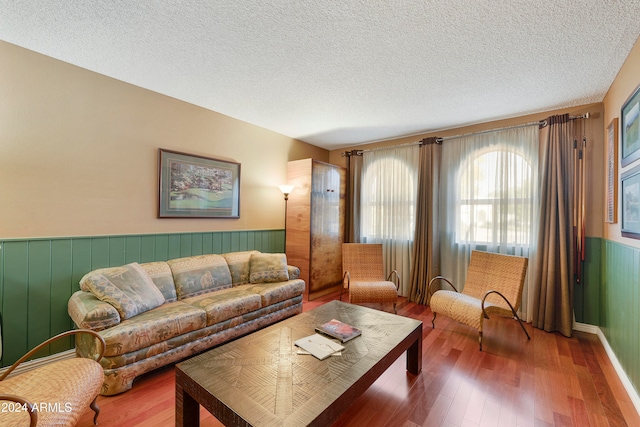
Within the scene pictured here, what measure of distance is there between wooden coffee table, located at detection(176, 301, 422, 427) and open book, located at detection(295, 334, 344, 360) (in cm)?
4

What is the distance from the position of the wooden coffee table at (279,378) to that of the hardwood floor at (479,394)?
36 centimetres

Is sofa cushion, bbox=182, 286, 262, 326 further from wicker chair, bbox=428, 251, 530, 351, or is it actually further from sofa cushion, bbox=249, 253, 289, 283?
wicker chair, bbox=428, 251, 530, 351

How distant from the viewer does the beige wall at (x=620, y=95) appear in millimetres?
2016

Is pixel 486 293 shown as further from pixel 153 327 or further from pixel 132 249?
pixel 132 249

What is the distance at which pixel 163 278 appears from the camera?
2736 mm

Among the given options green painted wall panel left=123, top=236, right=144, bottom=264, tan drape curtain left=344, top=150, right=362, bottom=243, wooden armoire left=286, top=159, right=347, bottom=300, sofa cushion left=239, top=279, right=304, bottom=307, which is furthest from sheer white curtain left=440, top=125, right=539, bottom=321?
green painted wall panel left=123, top=236, right=144, bottom=264

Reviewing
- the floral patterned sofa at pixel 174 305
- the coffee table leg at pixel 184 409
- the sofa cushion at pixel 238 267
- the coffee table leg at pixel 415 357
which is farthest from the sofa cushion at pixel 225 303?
the coffee table leg at pixel 415 357

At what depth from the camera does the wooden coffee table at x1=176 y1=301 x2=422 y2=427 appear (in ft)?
4.06

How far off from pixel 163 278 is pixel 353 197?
3225 mm

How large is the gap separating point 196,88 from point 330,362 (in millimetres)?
2880

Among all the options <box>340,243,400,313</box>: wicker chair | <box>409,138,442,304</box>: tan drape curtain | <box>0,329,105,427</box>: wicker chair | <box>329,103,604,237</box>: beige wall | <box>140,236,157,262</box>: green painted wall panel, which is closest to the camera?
<box>0,329,105,427</box>: wicker chair

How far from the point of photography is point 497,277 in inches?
122

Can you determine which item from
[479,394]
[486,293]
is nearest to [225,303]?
[479,394]

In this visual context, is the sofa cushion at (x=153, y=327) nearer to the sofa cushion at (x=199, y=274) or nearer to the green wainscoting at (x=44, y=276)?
the sofa cushion at (x=199, y=274)
